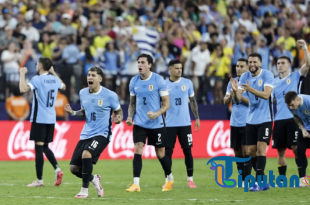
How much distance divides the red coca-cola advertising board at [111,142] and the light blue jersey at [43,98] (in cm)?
600

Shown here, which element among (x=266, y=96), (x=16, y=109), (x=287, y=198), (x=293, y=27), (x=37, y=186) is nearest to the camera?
(x=287, y=198)

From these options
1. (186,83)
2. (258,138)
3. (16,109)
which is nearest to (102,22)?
(16,109)

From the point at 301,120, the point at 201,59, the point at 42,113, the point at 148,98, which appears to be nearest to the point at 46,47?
the point at 201,59

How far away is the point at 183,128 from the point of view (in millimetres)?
13039

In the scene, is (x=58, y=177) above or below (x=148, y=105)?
below

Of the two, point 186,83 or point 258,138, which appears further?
point 186,83

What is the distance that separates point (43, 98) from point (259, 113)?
14.0 ft

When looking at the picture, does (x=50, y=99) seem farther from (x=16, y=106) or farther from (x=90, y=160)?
(x=16, y=106)

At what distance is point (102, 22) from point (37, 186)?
1196 centimetres

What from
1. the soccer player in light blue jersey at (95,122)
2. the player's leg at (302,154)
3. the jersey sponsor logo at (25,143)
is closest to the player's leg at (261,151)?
Result: the player's leg at (302,154)

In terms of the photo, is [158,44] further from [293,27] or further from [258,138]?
[258,138]

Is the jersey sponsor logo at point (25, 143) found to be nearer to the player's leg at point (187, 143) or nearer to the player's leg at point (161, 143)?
the player's leg at point (187, 143)

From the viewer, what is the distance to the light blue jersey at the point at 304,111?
461 inches

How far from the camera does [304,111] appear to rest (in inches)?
467
